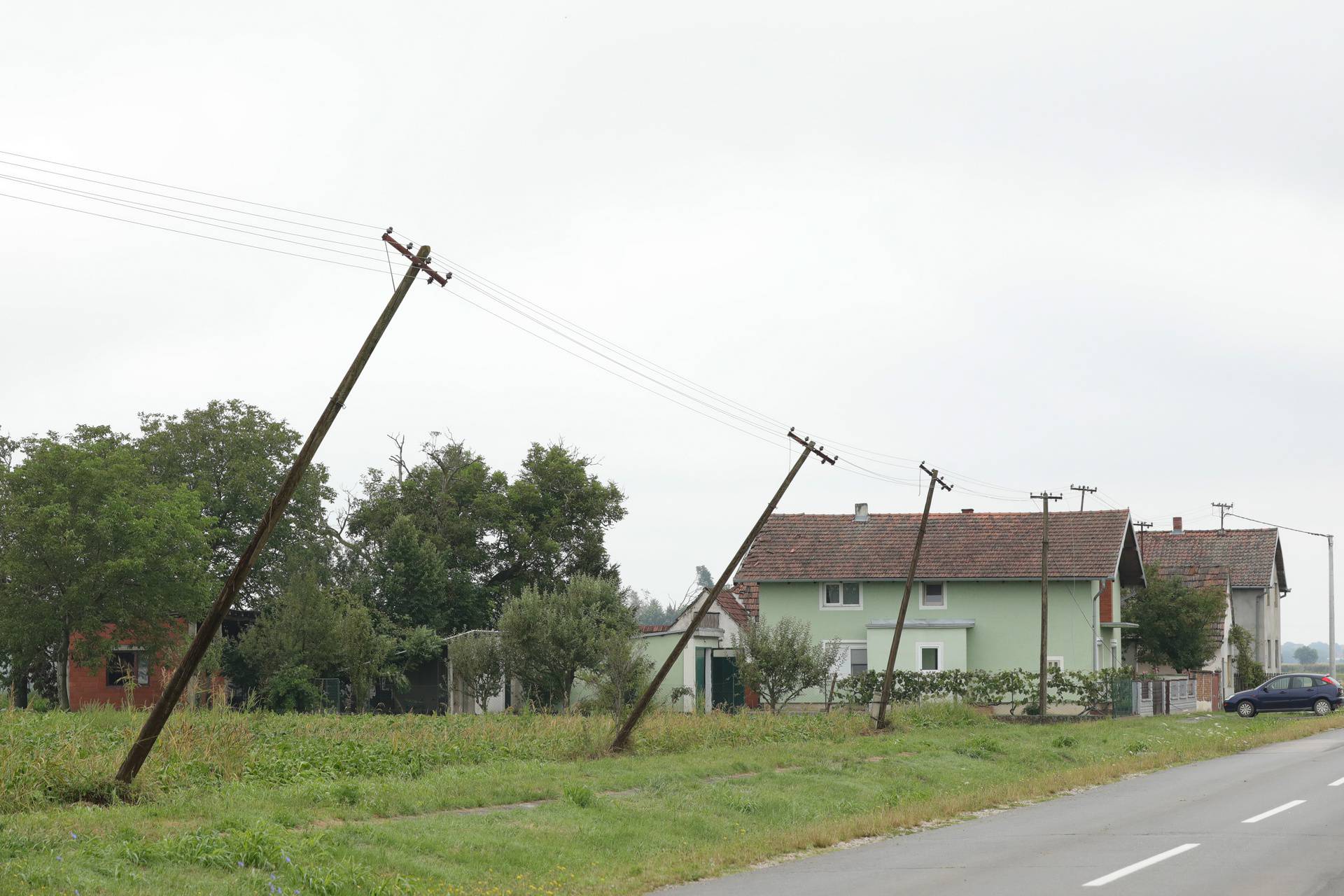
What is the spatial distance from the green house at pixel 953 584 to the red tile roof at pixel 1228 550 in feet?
63.6

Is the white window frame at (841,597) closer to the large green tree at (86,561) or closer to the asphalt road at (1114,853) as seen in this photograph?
the large green tree at (86,561)

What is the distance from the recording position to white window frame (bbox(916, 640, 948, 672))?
48.6 m

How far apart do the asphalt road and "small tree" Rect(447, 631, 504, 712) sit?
2693 cm

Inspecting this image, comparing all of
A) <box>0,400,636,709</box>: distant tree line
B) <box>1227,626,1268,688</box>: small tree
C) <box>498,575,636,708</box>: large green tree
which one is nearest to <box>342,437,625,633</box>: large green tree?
<box>0,400,636,709</box>: distant tree line

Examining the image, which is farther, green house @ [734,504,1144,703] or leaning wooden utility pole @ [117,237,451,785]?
green house @ [734,504,1144,703]

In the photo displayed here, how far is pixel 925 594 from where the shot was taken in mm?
50688

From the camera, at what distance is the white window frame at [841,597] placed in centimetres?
5112

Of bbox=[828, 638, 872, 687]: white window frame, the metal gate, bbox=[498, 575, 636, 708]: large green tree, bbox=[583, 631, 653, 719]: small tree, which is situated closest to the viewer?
bbox=[583, 631, 653, 719]: small tree

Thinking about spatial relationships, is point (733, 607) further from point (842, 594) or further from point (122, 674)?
point (122, 674)

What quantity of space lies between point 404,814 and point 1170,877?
9.15 meters

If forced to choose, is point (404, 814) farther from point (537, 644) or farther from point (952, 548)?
point (952, 548)

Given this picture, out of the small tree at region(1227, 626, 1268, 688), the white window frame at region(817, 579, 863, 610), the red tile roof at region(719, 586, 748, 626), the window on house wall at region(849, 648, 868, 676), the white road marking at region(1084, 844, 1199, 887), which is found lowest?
the small tree at region(1227, 626, 1268, 688)

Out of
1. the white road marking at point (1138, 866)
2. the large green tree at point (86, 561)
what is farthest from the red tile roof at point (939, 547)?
the white road marking at point (1138, 866)

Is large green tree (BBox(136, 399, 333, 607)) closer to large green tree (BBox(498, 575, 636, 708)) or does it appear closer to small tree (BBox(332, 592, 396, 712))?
small tree (BBox(332, 592, 396, 712))
